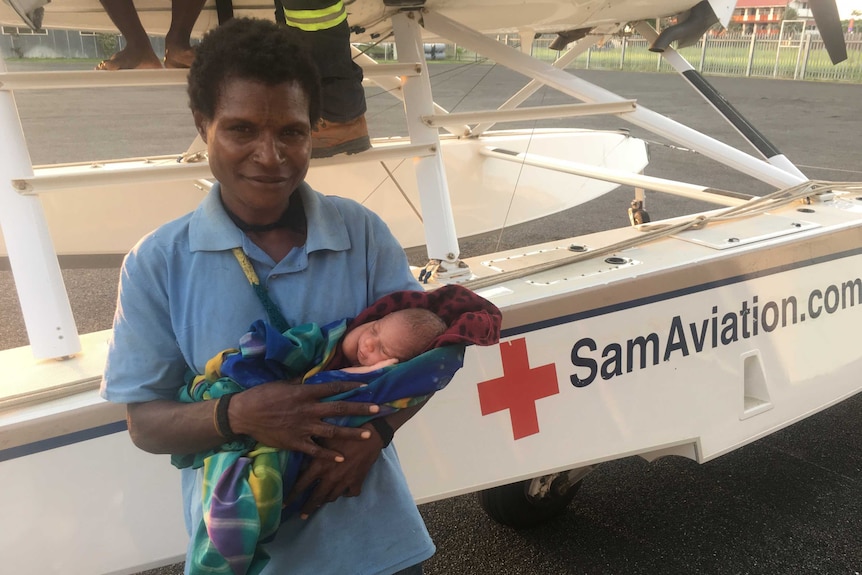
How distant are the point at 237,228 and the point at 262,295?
0.12 m

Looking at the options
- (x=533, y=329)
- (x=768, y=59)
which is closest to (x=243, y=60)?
(x=533, y=329)

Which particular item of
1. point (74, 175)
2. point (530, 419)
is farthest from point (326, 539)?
point (74, 175)

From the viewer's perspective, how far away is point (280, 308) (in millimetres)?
1062

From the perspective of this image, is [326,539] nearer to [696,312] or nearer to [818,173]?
[696,312]

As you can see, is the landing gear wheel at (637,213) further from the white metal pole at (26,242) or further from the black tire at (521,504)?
the white metal pole at (26,242)

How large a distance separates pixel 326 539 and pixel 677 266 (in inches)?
58.5

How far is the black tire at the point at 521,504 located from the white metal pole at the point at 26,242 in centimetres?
146

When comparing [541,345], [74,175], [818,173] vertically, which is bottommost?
[818,173]

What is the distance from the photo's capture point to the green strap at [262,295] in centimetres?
104

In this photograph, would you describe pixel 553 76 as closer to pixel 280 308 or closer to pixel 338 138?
pixel 338 138

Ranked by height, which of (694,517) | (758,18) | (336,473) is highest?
(758,18)

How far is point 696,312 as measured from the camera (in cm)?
217

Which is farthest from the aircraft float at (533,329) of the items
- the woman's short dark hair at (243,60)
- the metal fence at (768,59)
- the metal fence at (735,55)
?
the metal fence at (768,59)

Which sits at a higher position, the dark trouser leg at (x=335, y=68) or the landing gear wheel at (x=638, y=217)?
the dark trouser leg at (x=335, y=68)
